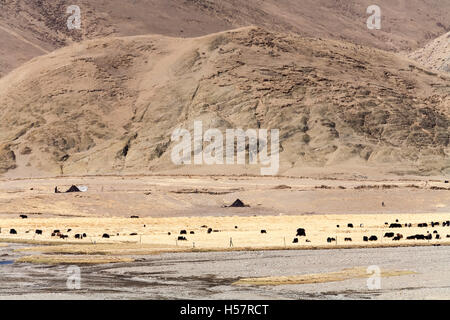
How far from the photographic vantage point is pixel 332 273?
3441 cm

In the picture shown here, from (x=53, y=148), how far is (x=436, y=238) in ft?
248

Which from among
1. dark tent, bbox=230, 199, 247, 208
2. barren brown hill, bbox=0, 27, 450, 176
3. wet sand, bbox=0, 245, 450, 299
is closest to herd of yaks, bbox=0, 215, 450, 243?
wet sand, bbox=0, 245, 450, 299

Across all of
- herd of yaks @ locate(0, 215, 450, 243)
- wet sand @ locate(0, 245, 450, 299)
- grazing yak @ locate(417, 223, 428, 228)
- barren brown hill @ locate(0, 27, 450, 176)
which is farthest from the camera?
barren brown hill @ locate(0, 27, 450, 176)

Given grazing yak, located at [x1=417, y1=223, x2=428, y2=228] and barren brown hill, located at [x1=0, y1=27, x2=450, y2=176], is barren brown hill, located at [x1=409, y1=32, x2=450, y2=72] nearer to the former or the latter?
barren brown hill, located at [x1=0, y1=27, x2=450, y2=176]

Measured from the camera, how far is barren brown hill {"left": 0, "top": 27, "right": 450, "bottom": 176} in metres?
111

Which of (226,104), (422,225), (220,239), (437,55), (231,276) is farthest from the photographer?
(437,55)

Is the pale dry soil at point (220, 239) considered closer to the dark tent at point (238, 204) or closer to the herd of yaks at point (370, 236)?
the herd of yaks at point (370, 236)

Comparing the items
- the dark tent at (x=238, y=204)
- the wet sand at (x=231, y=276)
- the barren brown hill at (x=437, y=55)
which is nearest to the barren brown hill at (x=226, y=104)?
the dark tent at (x=238, y=204)

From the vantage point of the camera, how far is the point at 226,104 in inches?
4724

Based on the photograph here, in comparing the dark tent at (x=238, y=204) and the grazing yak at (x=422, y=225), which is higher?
the dark tent at (x=238, y=204)

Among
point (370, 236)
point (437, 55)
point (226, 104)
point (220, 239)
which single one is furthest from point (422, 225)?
point (437, 55)

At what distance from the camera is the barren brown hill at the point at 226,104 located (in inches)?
4380

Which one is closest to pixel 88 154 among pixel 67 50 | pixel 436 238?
pixel 67 50

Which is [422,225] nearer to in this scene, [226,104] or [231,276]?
[231,276]
